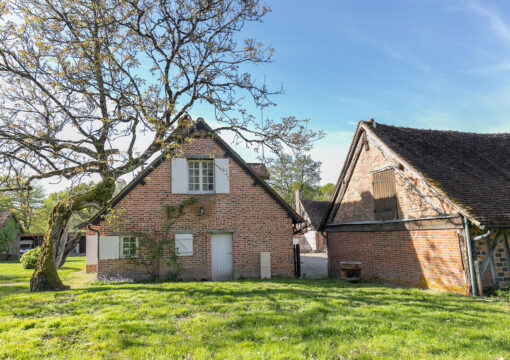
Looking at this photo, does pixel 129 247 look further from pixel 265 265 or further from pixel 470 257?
pixel 470 257

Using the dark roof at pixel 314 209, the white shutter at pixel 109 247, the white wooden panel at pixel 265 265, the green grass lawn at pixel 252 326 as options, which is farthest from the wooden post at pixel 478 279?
the dark roof at pixel 314 209

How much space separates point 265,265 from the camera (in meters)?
12.6

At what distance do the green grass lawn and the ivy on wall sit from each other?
94.7 feet

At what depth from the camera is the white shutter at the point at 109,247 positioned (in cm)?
1170

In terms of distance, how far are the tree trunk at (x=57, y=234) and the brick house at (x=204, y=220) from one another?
2.73 feet

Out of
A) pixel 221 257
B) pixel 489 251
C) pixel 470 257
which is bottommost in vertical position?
pixel 221 257

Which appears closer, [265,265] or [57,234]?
[57,234]

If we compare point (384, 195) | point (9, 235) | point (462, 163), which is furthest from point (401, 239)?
point (9, 235)

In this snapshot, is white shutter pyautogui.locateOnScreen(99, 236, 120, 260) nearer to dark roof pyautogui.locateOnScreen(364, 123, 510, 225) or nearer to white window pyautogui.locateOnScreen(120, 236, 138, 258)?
white window pyautogui.locateOnScreen(120, 236, 138, 258)

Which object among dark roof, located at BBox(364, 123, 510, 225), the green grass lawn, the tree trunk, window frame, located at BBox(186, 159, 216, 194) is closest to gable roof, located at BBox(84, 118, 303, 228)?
window frame, located at BBox(186, 159, 216, 194)

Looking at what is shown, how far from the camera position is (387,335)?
4844mm

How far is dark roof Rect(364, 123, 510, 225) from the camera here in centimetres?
903

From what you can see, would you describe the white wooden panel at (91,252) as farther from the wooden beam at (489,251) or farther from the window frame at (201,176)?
the wooden beam at (489,251)

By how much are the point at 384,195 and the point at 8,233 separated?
3551 centimetres
